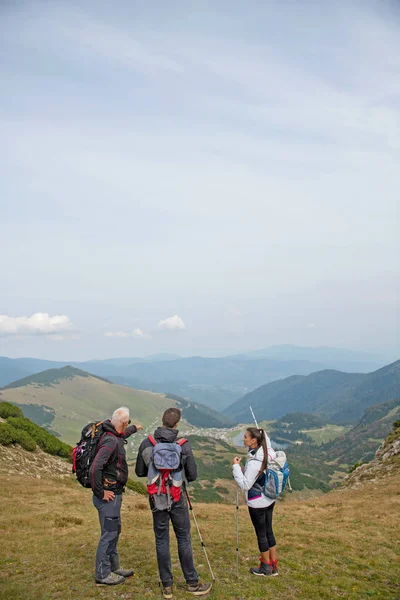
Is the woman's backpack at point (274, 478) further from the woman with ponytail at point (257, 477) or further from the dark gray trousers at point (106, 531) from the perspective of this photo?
the dark gray trousers at point (106, 531)

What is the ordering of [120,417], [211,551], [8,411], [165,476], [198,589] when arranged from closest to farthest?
[165,476] → [198,589] → [120,417] → [211,551] → [8,411]

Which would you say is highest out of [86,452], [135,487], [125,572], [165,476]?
[86,452]

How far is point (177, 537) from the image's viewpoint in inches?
338

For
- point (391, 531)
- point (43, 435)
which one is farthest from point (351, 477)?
point (43, 435)

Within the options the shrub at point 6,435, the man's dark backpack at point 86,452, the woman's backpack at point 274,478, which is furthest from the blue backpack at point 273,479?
the shrub at point 6,435

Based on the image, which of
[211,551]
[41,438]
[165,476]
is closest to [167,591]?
[165,476]

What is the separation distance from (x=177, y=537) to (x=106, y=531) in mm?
1810

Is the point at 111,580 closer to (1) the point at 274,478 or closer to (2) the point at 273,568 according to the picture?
(2) the point at 273,568

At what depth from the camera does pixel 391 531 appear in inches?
664

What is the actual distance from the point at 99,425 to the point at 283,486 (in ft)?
15.8

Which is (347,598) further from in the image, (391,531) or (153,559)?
(391,531)

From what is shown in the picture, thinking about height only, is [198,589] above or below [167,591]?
below

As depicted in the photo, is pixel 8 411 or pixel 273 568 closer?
pixel 273 568

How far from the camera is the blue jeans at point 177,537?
851 cm
